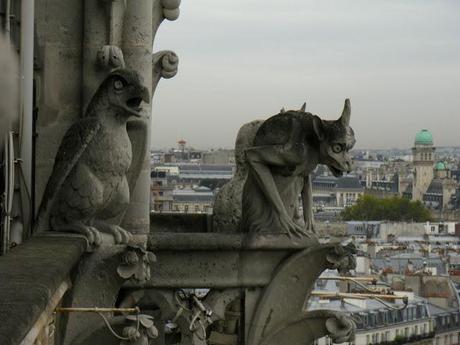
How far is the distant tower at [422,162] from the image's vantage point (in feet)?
519

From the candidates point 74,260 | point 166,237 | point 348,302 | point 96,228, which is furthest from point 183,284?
point 348,302

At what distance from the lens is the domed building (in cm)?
15075

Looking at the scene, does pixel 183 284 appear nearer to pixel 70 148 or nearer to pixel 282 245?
pixel 282 245

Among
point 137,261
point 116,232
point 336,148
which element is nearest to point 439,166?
point 336,148

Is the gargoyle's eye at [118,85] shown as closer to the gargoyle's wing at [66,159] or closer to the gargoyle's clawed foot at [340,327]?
the gargoyle's wing at [66,159]

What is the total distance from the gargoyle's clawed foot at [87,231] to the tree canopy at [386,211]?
115 metres

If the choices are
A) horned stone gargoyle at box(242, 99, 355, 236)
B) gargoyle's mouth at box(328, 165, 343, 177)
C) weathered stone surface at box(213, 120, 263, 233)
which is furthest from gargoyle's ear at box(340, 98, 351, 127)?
weathered stone surface at box(213, 120, 263, 233)

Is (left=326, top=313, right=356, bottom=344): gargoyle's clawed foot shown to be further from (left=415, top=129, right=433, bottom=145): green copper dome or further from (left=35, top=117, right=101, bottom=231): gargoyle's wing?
(left=415, top=129, right=433, bottom=145): green copper dome

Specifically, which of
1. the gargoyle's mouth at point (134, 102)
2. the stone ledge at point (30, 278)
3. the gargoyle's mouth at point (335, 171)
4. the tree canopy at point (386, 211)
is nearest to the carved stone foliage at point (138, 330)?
the stone ledge at point (30, 278)

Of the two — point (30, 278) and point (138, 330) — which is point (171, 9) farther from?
point (30, 278)

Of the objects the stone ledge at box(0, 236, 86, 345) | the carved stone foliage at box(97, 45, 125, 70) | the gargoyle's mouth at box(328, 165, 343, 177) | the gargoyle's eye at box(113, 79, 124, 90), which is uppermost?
the carved stone foliage at box(97, 45, 125, 70)

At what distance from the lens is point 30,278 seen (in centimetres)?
431

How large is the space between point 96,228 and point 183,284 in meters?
0.94

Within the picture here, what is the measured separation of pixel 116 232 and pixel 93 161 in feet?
1.04
